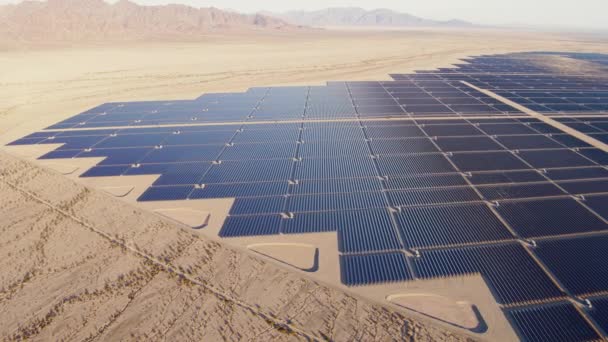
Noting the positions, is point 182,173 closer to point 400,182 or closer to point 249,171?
point 249,171

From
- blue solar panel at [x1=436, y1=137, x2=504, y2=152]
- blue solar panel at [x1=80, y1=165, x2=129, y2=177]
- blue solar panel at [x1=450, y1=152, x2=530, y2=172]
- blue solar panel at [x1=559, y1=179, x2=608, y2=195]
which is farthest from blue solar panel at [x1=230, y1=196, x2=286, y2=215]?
blue solar panel at [x1=559, y1=179, x2=608, y2=195]

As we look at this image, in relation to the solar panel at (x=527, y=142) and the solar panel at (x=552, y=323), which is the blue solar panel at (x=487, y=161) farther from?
the solar panel at (x=552, y=323)

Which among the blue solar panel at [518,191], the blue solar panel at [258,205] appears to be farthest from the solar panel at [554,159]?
the blue solar panel at [258,205]

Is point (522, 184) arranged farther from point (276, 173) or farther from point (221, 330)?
point (221, 330)

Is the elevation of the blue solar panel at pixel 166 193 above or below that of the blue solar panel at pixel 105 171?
below

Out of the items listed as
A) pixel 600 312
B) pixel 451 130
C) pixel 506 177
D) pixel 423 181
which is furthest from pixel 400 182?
pixel 451 130

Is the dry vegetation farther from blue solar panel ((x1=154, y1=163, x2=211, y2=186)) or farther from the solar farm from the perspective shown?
blue solar panel ((x1=154, y1=163, x2=211, y2=186))
